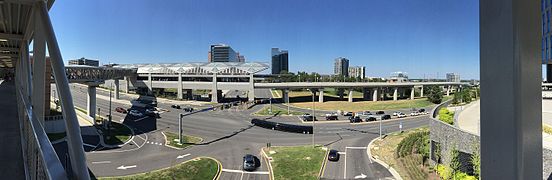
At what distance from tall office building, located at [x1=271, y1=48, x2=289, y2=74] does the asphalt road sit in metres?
63.9

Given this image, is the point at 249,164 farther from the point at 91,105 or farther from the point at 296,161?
the point at 91,105

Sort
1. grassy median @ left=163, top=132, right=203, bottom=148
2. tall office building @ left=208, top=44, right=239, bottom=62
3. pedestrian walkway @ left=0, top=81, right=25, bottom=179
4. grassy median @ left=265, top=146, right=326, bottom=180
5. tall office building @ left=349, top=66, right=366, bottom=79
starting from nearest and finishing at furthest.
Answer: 1. pedestrian walkway @ left=0, top=81, right=25, bottom=179
2. grassy median @ left=265, top=146, right=326, bottom=180
3. grassy median @ left=163, top=132, right=203, bottom=148
4. tall office building @ left=349, top=66, right=366, bottom=79
5. tall office building @ left=208, top=44, right=239, bottom=62

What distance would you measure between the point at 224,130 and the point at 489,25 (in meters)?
21.9

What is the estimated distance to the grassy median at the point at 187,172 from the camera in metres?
11.7

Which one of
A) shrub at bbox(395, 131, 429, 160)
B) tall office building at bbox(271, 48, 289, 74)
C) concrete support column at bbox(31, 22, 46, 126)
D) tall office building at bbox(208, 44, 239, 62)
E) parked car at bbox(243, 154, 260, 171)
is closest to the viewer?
concrete support column at bbox(31, 22, 46, 126)

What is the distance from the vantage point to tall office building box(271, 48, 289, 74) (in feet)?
303

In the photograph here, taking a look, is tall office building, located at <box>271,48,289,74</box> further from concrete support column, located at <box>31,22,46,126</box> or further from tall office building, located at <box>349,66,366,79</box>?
concrete support column, located at <box>31,22,46,126</box>

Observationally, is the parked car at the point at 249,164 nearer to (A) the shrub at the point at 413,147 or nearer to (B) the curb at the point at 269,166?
(B) the curb at the point at 269,166

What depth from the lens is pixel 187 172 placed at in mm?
12445

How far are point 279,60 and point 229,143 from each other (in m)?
77.1

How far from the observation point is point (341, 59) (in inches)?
3991

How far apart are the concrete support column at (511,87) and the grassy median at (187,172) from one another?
11727 mm

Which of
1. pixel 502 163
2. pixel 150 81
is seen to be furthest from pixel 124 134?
Answer: pixel 150 81

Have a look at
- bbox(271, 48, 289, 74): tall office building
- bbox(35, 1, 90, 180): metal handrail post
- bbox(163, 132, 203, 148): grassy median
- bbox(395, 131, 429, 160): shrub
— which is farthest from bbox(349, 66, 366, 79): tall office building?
bbox(35, 1, 90, 180): metal handrail post
